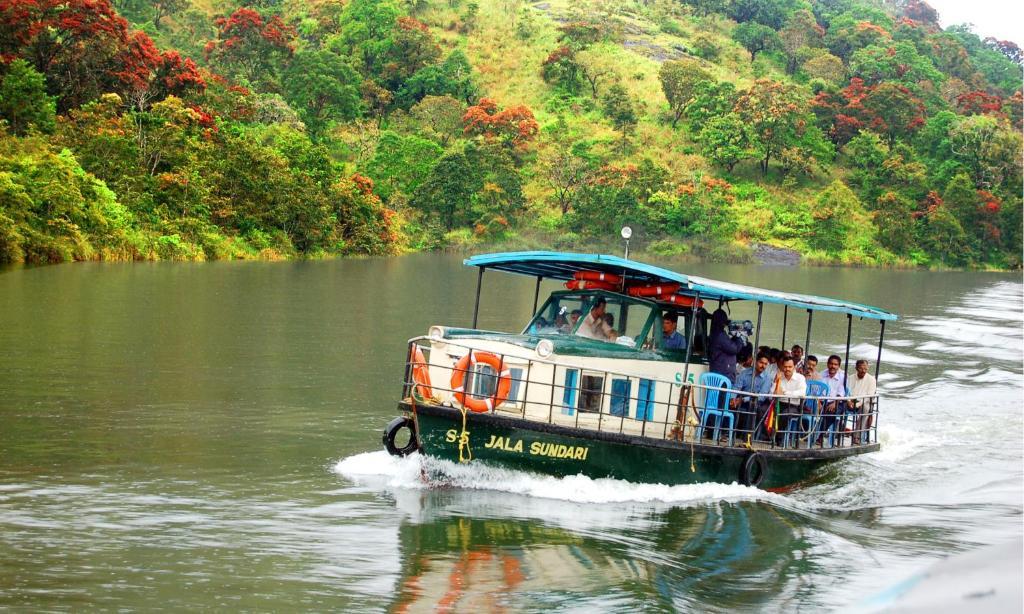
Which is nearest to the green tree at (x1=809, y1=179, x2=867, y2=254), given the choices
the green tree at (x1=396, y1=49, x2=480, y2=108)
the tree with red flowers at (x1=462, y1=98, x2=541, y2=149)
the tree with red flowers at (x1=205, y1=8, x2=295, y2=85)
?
the tree with red flowers at (x1=462, y1=98, x2=541, y2=149)

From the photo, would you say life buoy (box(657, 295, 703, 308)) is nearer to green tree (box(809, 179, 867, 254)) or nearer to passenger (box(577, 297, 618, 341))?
passenger (box(577, 297, 618, 341))

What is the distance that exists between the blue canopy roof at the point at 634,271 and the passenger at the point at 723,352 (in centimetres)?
53

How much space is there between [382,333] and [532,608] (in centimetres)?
1999

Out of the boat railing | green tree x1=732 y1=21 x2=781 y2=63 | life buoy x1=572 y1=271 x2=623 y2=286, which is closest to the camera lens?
the boat railing

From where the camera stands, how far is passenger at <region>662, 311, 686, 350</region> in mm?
15469

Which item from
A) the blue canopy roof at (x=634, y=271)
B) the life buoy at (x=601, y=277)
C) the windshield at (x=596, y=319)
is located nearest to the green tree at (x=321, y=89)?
the blue canopy roof at (x=634, y=271)

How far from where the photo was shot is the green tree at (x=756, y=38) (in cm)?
11344

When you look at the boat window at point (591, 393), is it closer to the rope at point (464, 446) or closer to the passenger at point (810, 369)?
the rope at point (464, 446)

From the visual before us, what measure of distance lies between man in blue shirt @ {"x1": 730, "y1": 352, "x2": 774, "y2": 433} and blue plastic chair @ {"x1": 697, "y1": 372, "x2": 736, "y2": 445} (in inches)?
6.8

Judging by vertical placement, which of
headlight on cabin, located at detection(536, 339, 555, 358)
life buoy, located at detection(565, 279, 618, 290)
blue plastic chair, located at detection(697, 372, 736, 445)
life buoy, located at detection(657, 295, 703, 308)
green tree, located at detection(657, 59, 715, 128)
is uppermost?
green tree, located at detection(657, 59, 715, 128)

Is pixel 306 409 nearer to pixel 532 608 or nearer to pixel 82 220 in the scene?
pixel 532 608

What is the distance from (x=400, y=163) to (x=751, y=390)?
68.8 meters

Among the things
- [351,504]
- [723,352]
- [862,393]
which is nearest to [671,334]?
[723,352]

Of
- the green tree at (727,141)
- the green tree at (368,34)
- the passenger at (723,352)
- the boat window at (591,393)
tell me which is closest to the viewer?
the boat window at (591,393)
